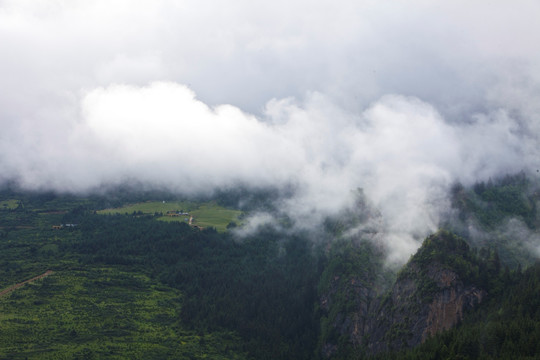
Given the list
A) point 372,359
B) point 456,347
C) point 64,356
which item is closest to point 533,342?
point 456,347

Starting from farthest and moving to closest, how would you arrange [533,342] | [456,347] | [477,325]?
1. [477,325]
2. [456,347]
3. [533,342]

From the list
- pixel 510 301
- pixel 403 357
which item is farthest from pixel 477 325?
pixel 403 357

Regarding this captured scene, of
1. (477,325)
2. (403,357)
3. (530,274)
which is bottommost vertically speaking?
(403,357)

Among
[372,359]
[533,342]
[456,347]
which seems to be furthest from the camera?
[372,359]

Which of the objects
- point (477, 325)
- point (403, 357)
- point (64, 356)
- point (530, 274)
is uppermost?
point (530, 274)

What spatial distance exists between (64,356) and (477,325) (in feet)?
517

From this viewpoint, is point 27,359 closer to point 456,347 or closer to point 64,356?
point 64,356

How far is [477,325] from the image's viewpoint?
174m

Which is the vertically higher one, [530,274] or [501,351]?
[530,274]

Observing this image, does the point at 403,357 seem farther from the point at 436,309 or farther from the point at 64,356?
the point at 64,356

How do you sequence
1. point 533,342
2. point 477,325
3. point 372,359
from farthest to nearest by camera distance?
1. point 372,359
2. point 477,325
3. point 533,342

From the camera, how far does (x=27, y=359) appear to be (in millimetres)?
192250

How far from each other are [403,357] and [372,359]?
22.4 m

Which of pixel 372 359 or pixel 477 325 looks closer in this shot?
pixel 477 325
